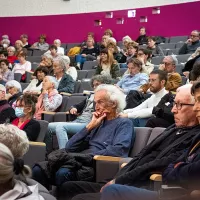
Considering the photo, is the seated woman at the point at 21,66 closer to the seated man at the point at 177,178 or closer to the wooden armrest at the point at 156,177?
the wooden armrest at the point at 156,177

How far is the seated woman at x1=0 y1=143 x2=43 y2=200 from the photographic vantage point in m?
2.12

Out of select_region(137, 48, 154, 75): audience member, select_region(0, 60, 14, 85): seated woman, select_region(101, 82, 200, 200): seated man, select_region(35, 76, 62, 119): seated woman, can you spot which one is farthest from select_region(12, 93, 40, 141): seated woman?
select_region(0, 60, 14, 85): seated woman

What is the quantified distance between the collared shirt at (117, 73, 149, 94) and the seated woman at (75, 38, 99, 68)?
2.71 m

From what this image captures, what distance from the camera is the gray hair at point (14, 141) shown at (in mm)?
2544

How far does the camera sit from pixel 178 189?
253cm

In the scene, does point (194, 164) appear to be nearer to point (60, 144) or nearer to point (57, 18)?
point (60, 144)

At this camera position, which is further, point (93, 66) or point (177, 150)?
point (93, 66)

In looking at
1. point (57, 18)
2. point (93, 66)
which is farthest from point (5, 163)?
point (57, 18)

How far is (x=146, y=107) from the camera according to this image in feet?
16.8

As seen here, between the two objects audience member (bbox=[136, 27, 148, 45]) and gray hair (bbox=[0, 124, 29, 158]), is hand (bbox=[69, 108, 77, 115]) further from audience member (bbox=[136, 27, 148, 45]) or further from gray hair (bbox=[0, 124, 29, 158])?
audience member (bbox=[136, 27, 148, 45])

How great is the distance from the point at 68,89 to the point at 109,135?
9.53ft

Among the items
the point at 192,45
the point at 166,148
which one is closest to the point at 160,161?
the point at 166,148

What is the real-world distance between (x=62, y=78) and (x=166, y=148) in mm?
3873

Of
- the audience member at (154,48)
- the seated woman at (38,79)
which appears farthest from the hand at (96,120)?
the audience member at (154,48)
